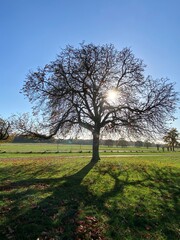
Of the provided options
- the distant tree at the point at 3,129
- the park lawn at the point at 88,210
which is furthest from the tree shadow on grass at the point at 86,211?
the distant tree at the point at 3,129

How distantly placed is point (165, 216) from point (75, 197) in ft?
12.6

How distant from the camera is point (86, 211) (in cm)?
825

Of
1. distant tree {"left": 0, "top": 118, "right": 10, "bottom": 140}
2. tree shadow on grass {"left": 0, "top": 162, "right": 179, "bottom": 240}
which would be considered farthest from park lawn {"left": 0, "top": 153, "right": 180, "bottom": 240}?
distant tree {"left": 0, "top": 118, "right": 10, "bottom": 140}

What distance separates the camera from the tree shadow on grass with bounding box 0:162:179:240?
21.8ft

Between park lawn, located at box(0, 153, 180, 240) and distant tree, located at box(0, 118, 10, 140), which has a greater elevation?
distant tree, located at box(0, 118, 10, 140)

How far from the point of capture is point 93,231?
6.71 m

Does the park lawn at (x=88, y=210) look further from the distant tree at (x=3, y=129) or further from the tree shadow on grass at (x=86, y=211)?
the distant tree at (x=3, y=129)

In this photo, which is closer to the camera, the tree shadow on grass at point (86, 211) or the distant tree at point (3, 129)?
the tree shadow on grass at point (86, 211)

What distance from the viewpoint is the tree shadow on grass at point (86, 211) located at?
6652 millimetres

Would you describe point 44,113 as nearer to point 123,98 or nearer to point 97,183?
point 123,98

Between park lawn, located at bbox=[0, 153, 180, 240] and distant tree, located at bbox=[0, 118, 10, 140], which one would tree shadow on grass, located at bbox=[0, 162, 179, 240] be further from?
distant tree, located at bbox=[0, 118, 10, 140]

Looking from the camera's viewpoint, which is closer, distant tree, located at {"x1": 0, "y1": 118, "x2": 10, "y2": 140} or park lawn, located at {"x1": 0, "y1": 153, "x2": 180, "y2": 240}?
park lawn, located at {"x1": 0, "y1": 153, "x2": 180, "y2": 240}

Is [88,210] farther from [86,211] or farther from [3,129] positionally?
[3,129]

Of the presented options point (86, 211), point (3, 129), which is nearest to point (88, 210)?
point (86, 211)
